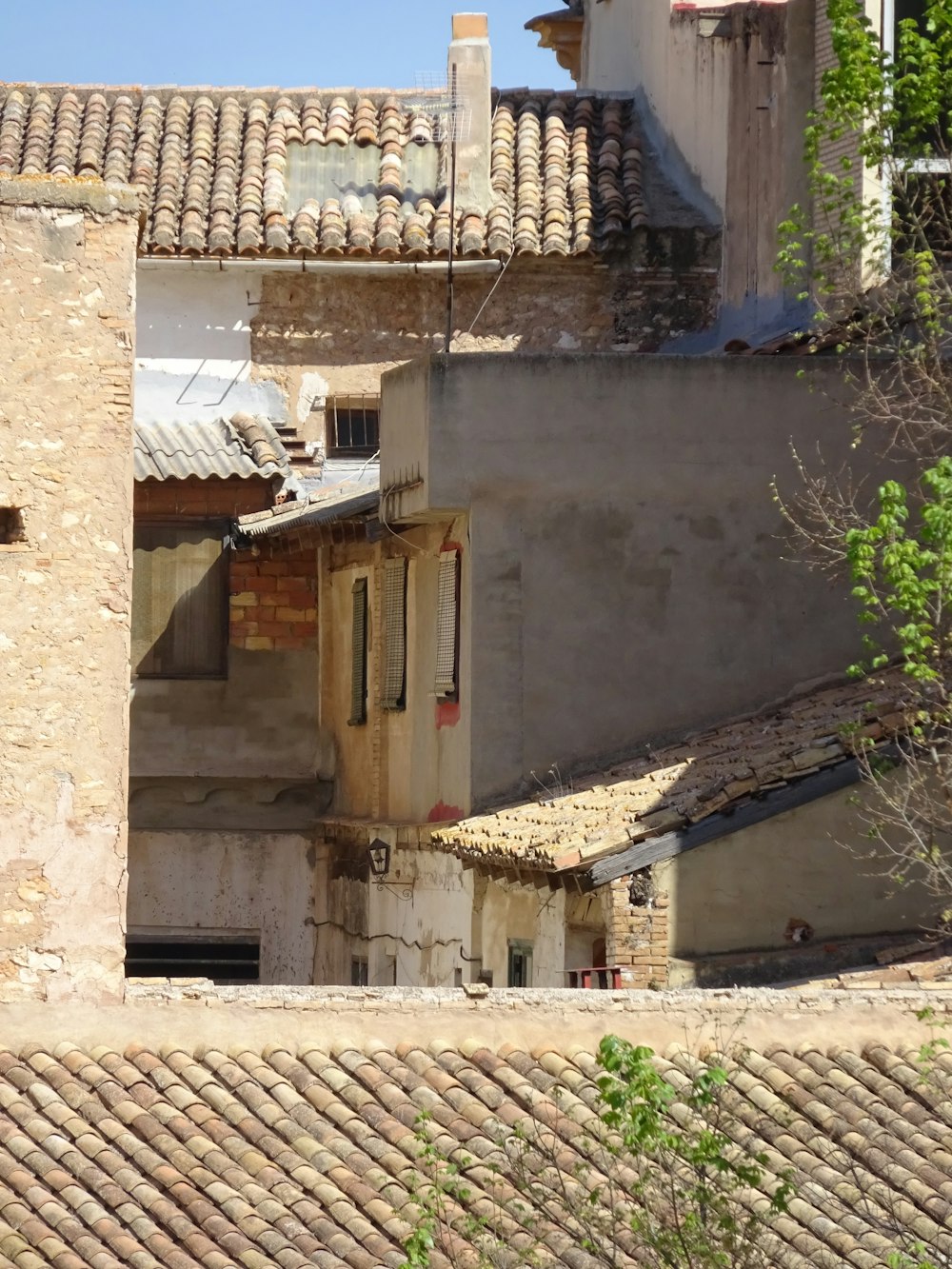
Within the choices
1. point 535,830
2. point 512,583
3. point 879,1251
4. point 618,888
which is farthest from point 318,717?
point 879,1251

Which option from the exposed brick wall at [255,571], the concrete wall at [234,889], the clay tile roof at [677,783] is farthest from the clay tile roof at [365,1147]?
the exposed brick wall at [255,571]

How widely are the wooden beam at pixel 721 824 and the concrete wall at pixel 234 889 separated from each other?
24.0 ft

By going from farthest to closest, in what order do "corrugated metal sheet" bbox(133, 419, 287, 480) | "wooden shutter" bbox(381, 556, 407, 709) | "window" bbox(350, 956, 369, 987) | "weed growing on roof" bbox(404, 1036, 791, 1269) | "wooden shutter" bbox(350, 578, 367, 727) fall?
"corrugated metal sheet" bbox(133, 419, 287, 480) → "wooden shutter" bbox(350, 578, 367, 727) → "window" bbox(350, 956, 369, 987) → "wooden shutter" bbox(381, 556, 407, 709) → "weed growing on roof" bbox(404, 1036, 791, 1269)

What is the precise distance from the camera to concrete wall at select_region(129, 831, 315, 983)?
20.8 m

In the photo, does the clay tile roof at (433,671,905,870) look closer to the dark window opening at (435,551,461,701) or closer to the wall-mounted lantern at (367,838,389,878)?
the dark window opening at (435,551,461,701)

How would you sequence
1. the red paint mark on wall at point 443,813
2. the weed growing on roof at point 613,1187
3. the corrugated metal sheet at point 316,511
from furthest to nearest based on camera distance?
the corrugated metal sheet at point 316,511 → the red paint mark on wall at point 443,813 → the weed growing on roof at point 613,1187

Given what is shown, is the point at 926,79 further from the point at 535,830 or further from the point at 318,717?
the point at 318,717

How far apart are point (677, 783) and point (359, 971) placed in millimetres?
5792

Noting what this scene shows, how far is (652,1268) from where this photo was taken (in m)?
8.80

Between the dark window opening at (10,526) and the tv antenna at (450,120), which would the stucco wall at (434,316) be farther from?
the dark window opening at (10,526)

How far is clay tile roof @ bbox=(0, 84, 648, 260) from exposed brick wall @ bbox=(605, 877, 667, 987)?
9.53 metres

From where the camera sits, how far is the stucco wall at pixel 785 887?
14188 mm

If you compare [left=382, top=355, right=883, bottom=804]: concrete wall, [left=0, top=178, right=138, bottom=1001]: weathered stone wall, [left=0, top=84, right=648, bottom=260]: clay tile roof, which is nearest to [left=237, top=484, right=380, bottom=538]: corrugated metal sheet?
[left=382, top=355, right=883, bottom=804]: concrete wall

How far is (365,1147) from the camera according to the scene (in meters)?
10.4
